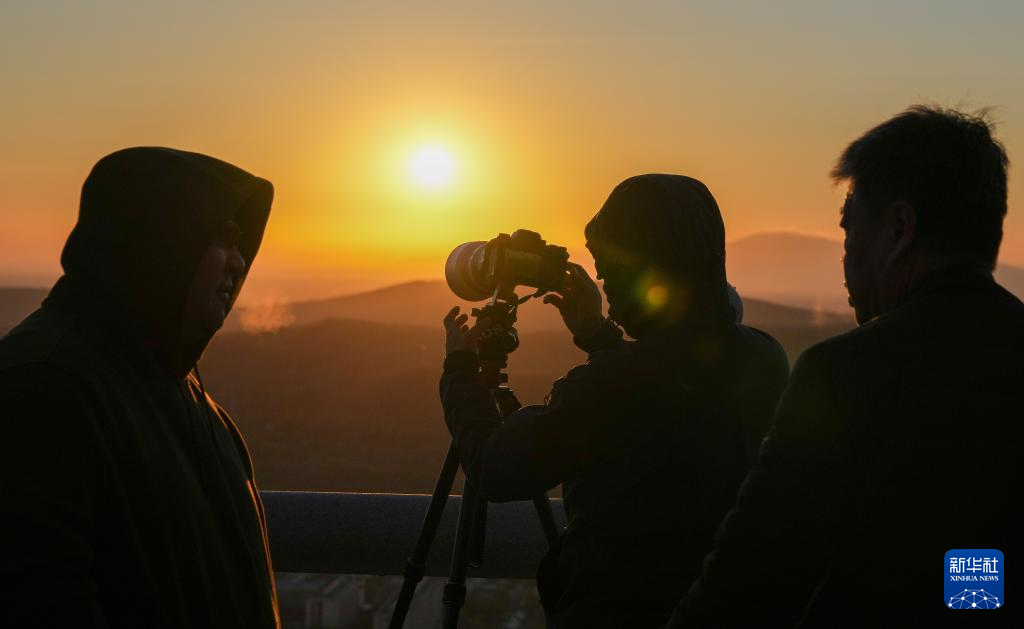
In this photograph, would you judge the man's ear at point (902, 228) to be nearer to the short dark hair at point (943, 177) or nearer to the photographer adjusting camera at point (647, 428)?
the short dark hair at point (943, 177)

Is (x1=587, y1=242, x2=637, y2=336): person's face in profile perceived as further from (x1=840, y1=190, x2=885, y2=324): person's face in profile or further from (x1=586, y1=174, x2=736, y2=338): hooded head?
(x1=840, y1=190, x2=885, y2=324): person's face in profile

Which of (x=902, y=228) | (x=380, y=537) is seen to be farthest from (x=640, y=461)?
(x=380, y=537)

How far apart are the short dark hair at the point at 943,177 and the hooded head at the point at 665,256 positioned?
0.75 meters

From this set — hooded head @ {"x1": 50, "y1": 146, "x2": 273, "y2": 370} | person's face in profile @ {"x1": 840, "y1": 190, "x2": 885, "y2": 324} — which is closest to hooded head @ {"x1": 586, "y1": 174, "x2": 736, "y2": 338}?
person's face in profile @ {"x1": 840, "y1": 190, "x2": 885, "y2": 324}

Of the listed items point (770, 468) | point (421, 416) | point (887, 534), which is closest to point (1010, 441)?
point (887, 534)

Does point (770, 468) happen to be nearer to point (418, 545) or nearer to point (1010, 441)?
point (1010, 441)

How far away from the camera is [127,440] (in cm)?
203

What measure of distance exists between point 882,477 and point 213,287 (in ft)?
5.21

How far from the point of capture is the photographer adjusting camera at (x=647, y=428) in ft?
8.21

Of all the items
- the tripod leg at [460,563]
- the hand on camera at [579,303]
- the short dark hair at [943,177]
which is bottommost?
the tripod leg at [460,563]

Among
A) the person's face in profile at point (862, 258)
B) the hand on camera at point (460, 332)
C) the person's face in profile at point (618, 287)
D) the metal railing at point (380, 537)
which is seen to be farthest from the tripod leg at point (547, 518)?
the person's face in profile at point (862, 258)

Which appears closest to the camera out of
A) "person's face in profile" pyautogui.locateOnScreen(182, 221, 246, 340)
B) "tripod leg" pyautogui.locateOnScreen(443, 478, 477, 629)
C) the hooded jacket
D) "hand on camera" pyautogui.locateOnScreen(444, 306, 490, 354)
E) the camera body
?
the hooded jacket

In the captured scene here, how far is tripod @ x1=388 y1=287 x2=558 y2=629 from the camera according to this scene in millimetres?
3494

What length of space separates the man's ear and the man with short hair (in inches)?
4.9
